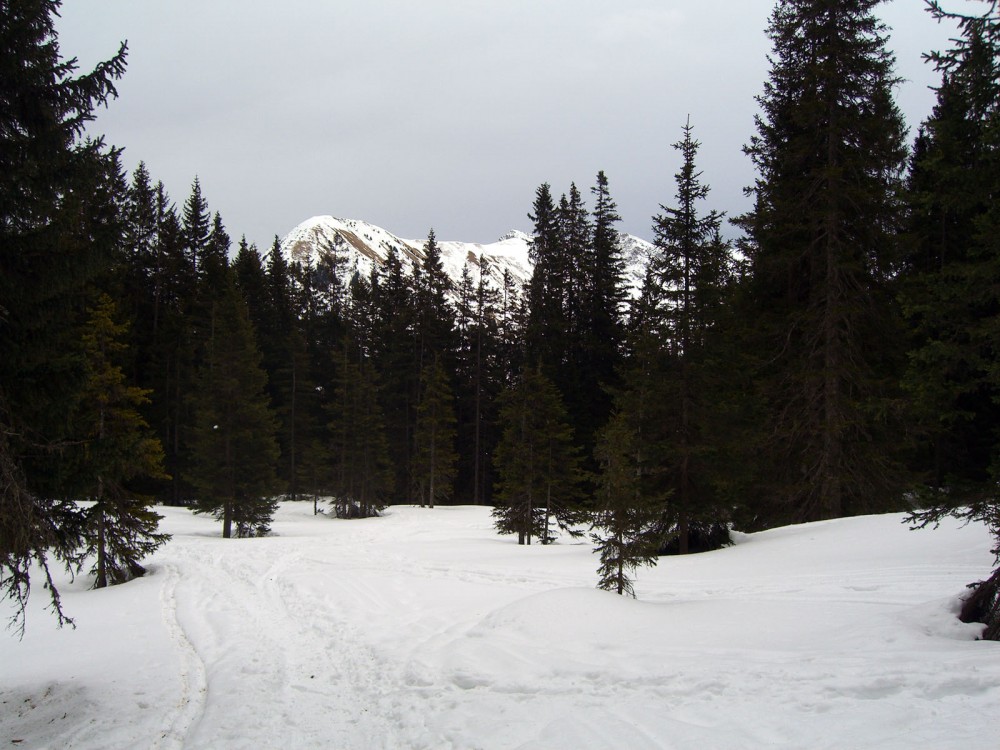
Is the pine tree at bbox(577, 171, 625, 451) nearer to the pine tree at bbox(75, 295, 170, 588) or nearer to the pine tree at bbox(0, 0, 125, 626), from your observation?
the pine tree at bbox(75, 295, 170, 588)

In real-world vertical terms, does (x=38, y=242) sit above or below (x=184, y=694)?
above

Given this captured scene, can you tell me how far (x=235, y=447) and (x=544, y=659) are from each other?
82.9 ft

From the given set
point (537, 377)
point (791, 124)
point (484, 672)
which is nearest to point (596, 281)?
point (537, 377)

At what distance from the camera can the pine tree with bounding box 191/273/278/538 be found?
29.4 m

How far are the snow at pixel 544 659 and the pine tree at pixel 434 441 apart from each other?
80.9 feet

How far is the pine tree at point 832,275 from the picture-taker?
1822 centimetres

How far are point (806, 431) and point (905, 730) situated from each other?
577 inches

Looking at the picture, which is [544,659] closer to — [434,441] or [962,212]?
[962,212]

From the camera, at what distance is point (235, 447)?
29.8m

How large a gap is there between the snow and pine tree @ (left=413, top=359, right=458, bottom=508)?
80.9 feet

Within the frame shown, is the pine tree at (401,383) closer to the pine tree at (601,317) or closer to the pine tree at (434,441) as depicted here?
the pine tree at (434,441)

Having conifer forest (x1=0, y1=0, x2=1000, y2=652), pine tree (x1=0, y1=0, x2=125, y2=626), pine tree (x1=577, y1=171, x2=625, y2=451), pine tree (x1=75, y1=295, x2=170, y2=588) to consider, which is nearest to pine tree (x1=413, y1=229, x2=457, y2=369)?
conifer forest (x1=0, y1=0, x2=1000, y2=652)

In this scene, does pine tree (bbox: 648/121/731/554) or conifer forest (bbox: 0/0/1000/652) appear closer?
conifer forest (bbox: 0/0/1000/652)

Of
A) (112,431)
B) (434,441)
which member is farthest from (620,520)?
(434,441)
